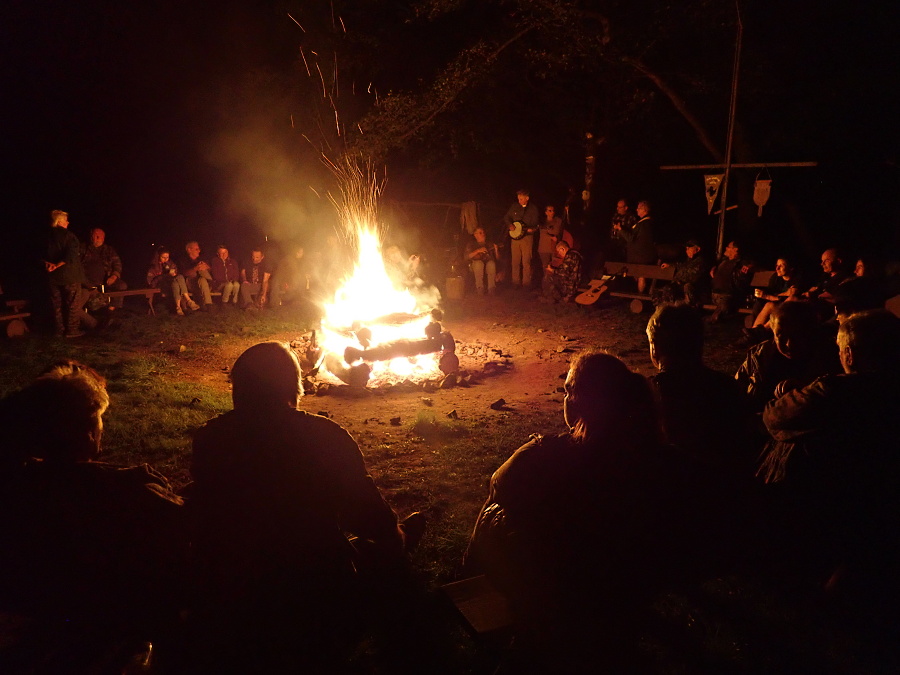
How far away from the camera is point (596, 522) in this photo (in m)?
2.37

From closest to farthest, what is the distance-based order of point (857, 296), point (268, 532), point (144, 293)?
point (268, 532)
point (857, 296)
point (144, 293)

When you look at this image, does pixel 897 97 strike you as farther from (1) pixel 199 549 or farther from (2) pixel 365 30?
(1) pixel 199 549

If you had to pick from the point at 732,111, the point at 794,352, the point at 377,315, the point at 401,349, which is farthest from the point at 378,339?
the point at 732,111

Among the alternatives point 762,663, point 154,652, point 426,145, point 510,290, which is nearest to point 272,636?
point 154,652

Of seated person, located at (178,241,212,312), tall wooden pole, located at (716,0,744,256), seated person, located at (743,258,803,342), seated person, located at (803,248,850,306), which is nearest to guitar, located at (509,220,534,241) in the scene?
tall wooden pole, located at (716,0,744,256)

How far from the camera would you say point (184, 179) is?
20.3 m

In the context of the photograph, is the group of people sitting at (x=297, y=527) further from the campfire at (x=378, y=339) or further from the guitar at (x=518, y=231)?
the guitar at (x=518, y=231)

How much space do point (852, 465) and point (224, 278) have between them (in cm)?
1210

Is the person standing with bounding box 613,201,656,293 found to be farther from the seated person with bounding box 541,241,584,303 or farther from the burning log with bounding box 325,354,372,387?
the burning log with bounding box 325,354,372,387

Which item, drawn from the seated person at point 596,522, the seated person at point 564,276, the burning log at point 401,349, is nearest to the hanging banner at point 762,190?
the seated person at point 564,276

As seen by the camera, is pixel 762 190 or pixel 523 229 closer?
pixel 762 190

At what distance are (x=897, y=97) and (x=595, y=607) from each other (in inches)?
657

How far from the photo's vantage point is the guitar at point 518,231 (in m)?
14.1

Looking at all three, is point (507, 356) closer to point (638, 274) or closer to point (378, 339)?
point (378, 339)
